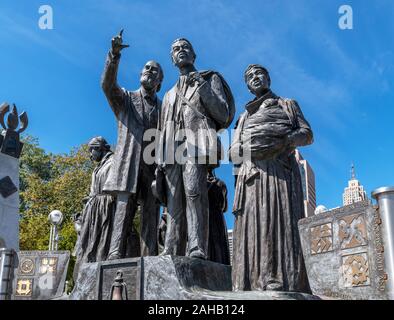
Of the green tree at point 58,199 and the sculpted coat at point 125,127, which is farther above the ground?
the green tree at point 58,199

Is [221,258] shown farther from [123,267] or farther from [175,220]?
[123,267]

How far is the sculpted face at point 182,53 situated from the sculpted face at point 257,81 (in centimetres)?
87

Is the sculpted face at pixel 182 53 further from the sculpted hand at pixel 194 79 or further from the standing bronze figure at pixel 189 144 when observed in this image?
the sculpted hand at pixel 194 79

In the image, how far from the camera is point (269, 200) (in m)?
5.41

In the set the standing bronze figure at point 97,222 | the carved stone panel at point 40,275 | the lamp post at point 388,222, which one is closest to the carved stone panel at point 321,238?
the lamp post at point 388,222

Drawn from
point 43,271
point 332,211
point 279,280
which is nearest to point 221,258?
point 279,280

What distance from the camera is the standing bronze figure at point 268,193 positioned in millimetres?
5129

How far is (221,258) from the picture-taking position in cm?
635

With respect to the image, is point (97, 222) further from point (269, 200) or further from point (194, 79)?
point (269, 200)

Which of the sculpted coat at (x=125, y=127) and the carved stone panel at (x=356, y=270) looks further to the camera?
the carved stone panel at (x=356, y=270)

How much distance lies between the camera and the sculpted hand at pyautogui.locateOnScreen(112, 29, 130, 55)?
630cm

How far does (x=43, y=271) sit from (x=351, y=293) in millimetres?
8114

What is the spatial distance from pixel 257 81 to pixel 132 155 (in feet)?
6.44

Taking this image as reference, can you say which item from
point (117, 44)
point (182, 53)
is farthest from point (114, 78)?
point (182, 53)
